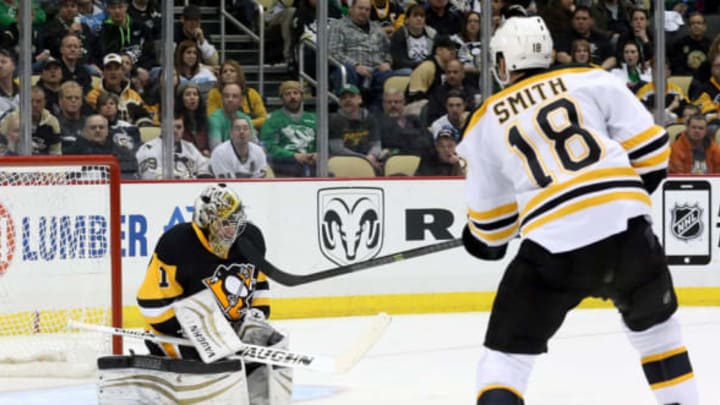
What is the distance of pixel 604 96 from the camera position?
3438 millimetres

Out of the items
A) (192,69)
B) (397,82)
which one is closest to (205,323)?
(192,69)

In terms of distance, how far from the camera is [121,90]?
26.2 feet

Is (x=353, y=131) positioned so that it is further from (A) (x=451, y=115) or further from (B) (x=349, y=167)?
(A) (x=451, y=115)

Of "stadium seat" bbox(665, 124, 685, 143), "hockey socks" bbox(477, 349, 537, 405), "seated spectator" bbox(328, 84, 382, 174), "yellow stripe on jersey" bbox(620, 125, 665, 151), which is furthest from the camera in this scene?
"stadium seat" bbox(665, 124, 685, 143)

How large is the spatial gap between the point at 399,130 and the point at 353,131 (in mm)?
297

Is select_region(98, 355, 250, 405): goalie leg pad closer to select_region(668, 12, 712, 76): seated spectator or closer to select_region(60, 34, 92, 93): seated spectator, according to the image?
select_region(60, 34, 92, 93): seated spectator

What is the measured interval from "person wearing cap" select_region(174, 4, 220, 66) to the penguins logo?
11.4ft

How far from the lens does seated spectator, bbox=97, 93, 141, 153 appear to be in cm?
790

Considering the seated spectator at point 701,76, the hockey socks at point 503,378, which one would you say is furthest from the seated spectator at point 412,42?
the hockey socks at point 503,378

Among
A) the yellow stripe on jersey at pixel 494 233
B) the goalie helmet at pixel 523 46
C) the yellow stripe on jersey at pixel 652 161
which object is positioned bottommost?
the yellow stripe on jersey at pixel 494 233

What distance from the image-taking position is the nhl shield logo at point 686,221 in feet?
28.1

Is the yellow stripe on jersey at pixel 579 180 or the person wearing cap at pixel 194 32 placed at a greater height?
the person wearing cap at pixel 194 32

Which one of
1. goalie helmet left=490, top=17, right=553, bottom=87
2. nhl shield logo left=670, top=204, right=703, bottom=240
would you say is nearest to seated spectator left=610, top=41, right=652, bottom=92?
nhl shield logo left=670, top=204, right=703, bottom=240

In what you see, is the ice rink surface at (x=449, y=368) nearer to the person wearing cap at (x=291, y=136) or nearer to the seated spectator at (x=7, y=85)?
the person wearing cap at (x=291, y=136)
